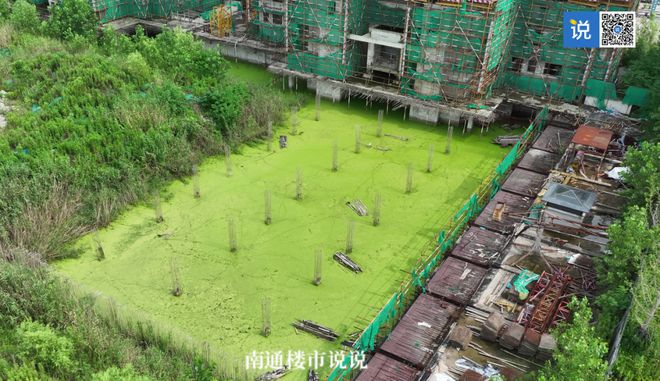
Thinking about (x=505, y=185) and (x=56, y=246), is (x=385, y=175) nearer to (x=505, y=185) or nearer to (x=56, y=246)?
(x=505, y=185)

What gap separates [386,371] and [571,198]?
36.9 ft

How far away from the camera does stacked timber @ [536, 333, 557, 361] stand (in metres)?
16.8

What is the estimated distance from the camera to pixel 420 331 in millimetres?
18156

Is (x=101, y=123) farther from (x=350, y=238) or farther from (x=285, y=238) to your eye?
(x=350, y=238)

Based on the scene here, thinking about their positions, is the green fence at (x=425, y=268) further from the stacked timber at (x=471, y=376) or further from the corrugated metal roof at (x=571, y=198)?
the stacked timber at (x=471, y=376)

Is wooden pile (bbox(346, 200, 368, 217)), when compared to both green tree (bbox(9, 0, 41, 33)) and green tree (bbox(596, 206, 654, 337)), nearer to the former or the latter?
green tree (bbox(596, 206, 654, 337))

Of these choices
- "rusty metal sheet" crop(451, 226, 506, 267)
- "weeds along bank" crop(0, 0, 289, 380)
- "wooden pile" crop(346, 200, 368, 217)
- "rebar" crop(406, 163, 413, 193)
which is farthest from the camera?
"rebar" crop(406, 163, 413, 193)

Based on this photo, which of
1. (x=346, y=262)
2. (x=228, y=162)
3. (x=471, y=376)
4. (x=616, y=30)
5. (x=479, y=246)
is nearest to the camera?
(x=471, y=376)

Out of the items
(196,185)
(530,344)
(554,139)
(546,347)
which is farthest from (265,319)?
(554,139)

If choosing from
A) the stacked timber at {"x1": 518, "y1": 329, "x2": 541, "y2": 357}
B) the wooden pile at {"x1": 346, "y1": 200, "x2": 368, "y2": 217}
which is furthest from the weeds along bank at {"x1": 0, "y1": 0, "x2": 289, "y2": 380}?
the stacked timber at {"x1": 518, "y1": 329, "x2": 541, "y2": 357}

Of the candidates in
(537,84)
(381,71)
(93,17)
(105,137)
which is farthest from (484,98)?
(93,17)

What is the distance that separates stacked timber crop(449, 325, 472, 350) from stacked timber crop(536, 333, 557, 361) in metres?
2.10

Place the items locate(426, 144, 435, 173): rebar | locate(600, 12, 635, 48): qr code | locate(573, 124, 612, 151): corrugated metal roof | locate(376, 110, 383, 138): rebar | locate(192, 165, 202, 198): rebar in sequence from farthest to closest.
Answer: locate(376, 110, 383, 138): rebar → locate(600, 12, 635, 48): qr code → locate(426, 144, 435, 173): rebar → locate(573, 124, 612, 151): corrugated metal roof → locate(192, 165, 202, 198): rebar

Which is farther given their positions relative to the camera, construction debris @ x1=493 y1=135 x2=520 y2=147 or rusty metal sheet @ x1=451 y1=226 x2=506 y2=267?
construction debris @ x1=493 y1=135 x2=520 y2=147
